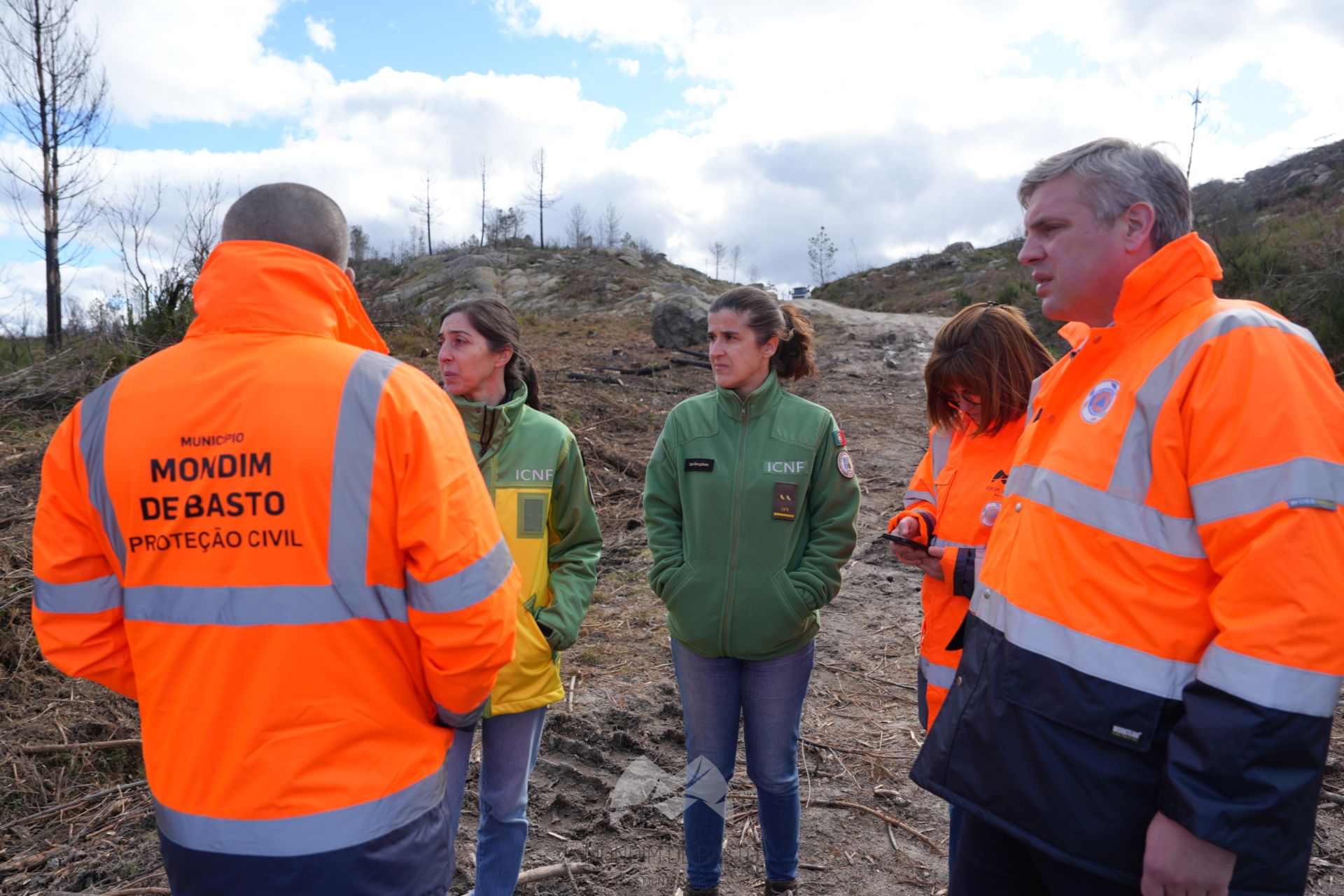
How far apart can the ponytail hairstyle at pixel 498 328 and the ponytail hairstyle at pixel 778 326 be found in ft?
2.38

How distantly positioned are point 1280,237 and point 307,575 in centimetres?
1918

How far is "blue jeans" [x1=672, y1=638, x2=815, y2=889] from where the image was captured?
295 cm

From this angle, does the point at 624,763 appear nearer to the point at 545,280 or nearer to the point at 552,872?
the point at 552,872

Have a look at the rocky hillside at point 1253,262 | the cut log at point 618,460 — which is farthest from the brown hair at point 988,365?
the rocky hillside at point 1253,262

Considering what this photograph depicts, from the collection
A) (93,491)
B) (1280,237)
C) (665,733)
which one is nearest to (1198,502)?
(93,491)

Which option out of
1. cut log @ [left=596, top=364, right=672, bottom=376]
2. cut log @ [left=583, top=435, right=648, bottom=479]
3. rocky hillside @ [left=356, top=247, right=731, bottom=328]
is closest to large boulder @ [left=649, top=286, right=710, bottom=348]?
cut log @ [left=596, top=364, right=672, bottom=376]

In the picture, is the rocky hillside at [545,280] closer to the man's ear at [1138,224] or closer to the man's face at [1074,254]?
the man's face at [1074,254]

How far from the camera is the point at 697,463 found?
120 inches

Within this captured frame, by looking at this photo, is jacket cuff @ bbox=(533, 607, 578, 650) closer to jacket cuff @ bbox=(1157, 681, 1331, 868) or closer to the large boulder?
jacket cuff @ bbox=(1157, 681, 1331, 868)

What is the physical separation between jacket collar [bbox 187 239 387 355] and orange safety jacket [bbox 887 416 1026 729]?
1781 mm

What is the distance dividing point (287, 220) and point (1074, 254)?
66.2 inches

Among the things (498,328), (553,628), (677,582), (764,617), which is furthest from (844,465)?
(498,328)

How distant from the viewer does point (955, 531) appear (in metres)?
2.53

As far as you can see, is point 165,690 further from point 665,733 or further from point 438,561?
point 665,733
